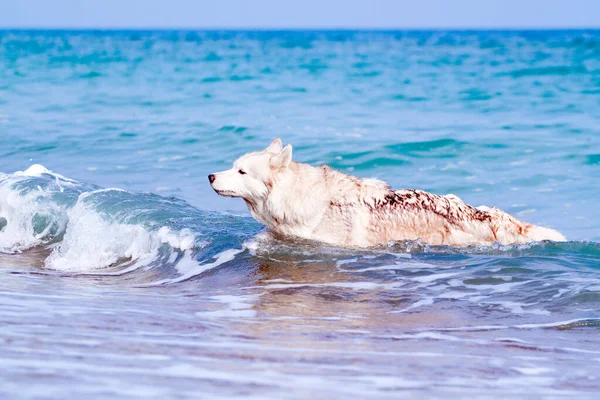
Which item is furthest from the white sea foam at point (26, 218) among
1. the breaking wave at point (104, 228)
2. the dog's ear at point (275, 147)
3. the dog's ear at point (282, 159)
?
→ the dog's ear at point (282, 159)

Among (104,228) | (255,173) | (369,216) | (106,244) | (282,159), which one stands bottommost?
(106,244)

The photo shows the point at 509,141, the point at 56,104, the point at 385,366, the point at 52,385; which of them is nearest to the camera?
the point at 52,385

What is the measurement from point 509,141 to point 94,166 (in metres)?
8.95

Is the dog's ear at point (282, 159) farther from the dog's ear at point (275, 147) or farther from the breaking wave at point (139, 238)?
the breaking wave at point (139, 238)

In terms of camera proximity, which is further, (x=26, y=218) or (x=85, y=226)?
(x=26, y=218)

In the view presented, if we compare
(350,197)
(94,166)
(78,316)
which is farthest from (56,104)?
→ (78,316)

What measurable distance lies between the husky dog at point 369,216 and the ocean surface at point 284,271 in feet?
0.54

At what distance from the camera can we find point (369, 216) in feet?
29.7

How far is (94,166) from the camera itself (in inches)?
700

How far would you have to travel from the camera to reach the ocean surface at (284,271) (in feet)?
15.6

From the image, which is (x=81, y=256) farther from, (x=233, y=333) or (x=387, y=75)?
(x=387, y=75)

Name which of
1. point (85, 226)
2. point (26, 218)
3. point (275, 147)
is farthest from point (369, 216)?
point (26, 218)

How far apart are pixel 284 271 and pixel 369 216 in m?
1.11

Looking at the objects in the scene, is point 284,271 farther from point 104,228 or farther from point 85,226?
point 85,226
